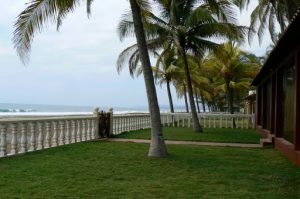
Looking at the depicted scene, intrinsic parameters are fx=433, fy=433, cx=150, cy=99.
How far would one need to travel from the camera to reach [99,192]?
22.7 feet

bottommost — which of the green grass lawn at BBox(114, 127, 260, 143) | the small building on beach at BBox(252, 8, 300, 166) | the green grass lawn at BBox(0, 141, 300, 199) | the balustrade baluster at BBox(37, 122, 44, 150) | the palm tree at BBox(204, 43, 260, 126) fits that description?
the green grass lawn at BBox(0, 141, 300, 199)

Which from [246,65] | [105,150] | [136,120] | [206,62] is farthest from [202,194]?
Answer: [206,62]

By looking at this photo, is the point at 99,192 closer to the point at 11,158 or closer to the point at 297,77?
the point at 11,158

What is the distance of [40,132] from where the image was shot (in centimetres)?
1296

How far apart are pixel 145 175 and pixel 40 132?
536 centimetres

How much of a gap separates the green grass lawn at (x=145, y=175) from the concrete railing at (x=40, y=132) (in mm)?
476

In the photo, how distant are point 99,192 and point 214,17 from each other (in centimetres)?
1647

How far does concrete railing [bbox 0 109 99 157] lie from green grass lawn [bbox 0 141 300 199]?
1.56 ft

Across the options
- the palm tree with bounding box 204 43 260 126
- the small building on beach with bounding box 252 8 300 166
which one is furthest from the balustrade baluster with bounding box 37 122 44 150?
the palm tree with bounding box 204 43 260 126

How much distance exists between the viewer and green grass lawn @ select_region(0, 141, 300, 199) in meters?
6.93

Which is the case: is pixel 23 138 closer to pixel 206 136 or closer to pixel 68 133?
pixel 68 133

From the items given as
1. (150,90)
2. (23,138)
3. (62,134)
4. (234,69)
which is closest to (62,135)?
(62,134)

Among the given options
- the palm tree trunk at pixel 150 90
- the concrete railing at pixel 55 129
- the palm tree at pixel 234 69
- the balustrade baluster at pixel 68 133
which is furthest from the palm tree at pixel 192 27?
the palm tree at pixel 234 69

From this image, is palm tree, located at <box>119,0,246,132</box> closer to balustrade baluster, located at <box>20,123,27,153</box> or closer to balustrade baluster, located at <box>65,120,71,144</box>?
balustrade baluster, located at <box>65,120,71,144</box>
